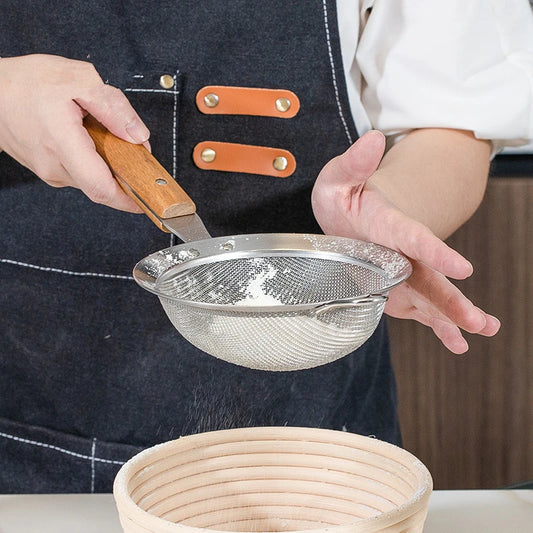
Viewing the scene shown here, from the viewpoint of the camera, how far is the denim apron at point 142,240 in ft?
3.25

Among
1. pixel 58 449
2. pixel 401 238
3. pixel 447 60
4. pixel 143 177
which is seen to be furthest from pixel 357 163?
pixel 58 449

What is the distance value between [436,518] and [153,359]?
43 centimetres

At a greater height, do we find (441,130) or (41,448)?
(441,130)

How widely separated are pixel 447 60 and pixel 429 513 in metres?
0.50

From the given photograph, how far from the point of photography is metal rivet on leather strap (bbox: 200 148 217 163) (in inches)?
39.8

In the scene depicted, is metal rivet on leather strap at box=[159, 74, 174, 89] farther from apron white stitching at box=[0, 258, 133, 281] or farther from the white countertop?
the white countertop

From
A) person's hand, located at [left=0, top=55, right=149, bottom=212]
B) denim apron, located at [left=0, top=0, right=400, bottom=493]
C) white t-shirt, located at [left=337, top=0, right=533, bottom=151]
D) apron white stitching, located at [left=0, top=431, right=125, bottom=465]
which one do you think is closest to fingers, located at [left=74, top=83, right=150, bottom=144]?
person's hand, located at [left=0, top=55, right=149, bottom=212]

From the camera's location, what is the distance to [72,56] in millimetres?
1012

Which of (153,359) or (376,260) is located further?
(153,359)

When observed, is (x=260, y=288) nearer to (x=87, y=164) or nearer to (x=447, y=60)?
(x=87, y=164)

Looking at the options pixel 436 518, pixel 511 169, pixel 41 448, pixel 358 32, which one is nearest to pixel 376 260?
pixel 436 518

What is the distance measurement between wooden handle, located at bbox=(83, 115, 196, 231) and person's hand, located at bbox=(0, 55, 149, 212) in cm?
1

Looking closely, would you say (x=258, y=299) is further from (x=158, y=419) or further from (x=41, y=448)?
(x=41, y=448)

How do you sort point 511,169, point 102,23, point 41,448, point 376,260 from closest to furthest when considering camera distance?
point 376,260 < point 102,23 < point 41,448 < point 511,169
